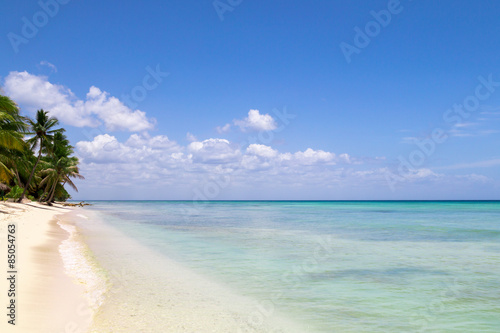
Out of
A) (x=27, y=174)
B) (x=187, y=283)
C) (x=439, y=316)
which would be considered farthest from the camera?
(x=27, y=174)

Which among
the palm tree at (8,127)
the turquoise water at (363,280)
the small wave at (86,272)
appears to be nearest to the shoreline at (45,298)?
the small wave at (86,272)

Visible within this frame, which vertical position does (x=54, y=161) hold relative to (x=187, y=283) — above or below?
above

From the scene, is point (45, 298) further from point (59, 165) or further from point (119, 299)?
point (59, 165)

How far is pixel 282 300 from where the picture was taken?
8.05 meters

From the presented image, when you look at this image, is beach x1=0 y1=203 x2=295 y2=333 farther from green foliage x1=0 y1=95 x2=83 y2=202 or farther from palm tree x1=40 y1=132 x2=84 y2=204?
palm tree x1=40 y1=132 x2=84 y2=204

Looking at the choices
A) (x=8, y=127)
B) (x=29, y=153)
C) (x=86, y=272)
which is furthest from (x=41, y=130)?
(x=86, y=272)

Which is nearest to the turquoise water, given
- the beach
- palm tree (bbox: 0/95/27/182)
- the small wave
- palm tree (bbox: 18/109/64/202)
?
the beach

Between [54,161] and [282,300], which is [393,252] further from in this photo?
[54,161]

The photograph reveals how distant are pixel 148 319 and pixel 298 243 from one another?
42.1ft

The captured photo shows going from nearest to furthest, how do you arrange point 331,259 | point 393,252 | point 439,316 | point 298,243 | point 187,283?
point 439,316 → point 187,283 → point 331,259 → point 393,252 → point 298,243

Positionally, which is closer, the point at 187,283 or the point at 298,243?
the point at 187,283

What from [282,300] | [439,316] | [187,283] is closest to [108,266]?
[187,283]

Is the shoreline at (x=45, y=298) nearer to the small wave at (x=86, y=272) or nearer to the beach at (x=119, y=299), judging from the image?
the beach at (x=119, y=299)

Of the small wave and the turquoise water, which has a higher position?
the small wave
